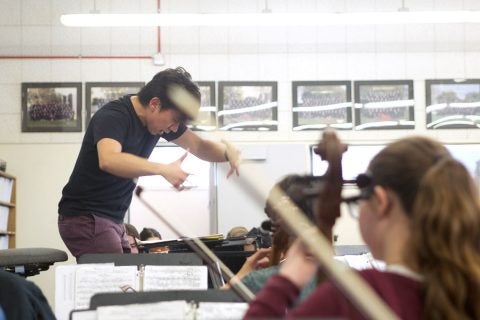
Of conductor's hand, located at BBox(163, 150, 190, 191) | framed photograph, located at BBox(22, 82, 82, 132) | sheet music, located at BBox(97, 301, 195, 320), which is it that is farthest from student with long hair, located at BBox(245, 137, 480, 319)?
framed photograph, located at BBox(22, 82, 82, 132)

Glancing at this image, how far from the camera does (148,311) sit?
171 centimetres

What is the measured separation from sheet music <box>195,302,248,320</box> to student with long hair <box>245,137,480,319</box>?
1.81 ft

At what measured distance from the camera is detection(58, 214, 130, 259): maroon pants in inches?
113

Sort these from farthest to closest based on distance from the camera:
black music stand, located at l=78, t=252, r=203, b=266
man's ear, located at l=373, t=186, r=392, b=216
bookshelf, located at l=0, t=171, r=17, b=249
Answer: bookshelf, located at l=0, t=171, r=17, b=249 < black music stand, located at l=78, t=252, r=203, b=266 < man's ear, located at l=373, t=186, r=392, b=216

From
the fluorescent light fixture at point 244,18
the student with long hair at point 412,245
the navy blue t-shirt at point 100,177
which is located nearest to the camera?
the student with long hair at point 412,245

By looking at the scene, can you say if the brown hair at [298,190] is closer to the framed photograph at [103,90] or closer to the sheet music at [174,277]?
the sheet music at [174,277]

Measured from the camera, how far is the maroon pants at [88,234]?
9.45 feet

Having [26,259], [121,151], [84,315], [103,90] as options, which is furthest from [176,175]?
[103,90]

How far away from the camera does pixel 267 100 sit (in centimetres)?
752

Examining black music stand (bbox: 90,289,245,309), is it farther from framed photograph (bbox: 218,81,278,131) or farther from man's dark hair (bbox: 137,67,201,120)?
framed photograph (bbox: 218,81,278,131)

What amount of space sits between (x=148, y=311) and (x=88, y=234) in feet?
4.04

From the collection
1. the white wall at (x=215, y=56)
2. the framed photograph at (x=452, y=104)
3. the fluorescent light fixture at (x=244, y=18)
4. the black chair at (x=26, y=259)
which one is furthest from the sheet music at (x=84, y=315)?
the framed photograph at (x=452, y=104)

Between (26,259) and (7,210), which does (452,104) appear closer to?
(7,210)

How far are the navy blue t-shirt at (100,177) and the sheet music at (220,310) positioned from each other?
1.15 m
